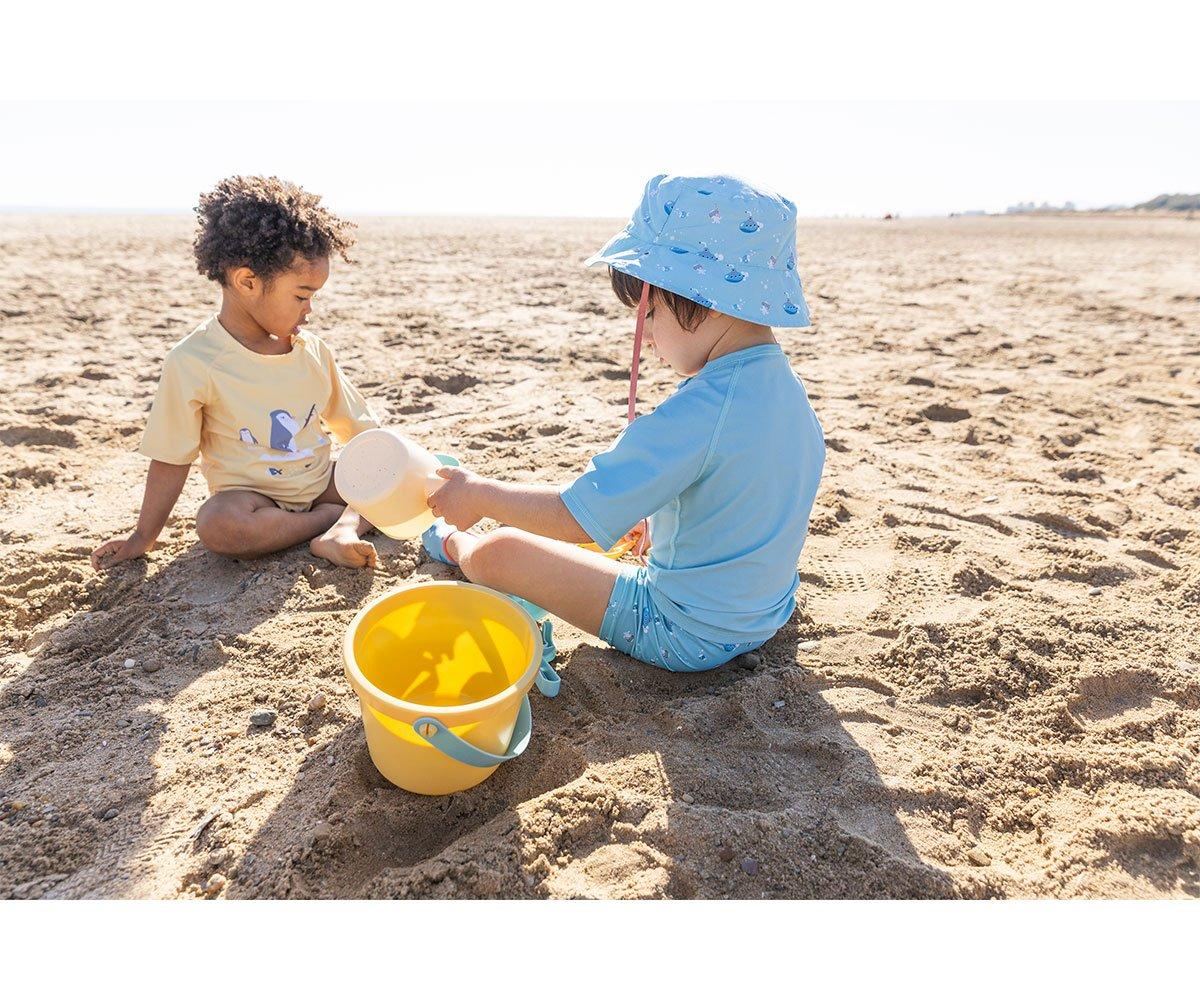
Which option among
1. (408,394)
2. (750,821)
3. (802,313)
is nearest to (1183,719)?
(750,821)

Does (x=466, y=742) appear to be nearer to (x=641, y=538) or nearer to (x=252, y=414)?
(x=641, y=538)

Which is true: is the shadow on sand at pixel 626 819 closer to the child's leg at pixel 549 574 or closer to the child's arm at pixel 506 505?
the child's leg at pixel 549 574

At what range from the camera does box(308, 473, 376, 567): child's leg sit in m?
2.50

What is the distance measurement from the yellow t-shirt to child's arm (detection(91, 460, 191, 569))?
5 cm

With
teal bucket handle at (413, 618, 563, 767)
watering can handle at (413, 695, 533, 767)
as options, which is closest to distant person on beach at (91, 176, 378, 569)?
teal bucket handle at (413, 618, 563, 767)

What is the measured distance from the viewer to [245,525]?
8.25 ft

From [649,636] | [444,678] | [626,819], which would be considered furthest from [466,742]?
[649,636]

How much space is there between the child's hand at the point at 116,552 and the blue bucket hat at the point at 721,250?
1700mm

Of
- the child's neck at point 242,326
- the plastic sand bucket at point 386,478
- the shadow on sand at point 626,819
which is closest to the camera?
the shadow on sand at point 626,819

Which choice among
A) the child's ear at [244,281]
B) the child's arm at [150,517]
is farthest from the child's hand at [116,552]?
the child's ear at [244,281]

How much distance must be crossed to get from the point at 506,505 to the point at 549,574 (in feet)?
1.06

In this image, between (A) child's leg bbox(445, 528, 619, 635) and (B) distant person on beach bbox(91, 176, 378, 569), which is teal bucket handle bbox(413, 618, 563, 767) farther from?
(B) distant person on beach bbox(91, 176, 378, 569)

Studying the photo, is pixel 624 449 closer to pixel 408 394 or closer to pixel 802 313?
pixel 802 313

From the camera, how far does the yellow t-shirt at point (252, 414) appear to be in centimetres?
246
